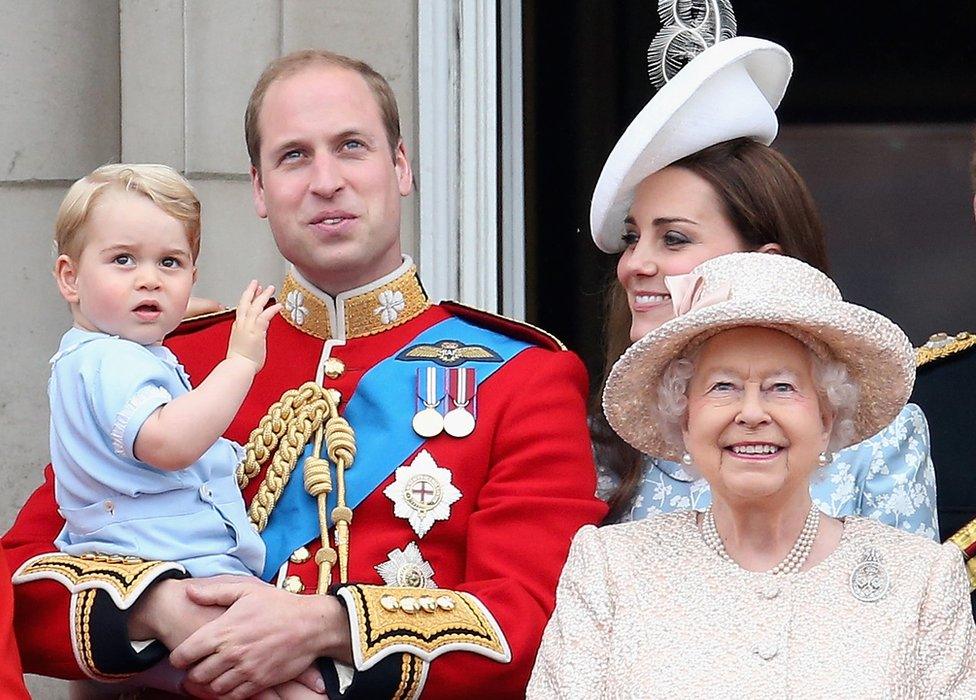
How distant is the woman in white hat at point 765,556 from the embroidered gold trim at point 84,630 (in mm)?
713

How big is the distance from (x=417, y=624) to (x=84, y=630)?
51 centimetres

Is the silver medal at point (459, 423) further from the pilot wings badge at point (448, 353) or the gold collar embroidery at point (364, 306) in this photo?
the gold collar embroidery at point (364, 306)

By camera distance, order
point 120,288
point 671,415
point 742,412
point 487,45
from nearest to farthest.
→ point 742,412
point 671,415
point 120,288
point 487,45

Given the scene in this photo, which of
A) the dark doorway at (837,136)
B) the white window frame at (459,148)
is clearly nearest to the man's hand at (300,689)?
the white window frame at (459,148)

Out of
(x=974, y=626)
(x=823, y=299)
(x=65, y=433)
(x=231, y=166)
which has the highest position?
(x=231, y=166)

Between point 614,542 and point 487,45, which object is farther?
point 487,45

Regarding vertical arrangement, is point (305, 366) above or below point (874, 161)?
below

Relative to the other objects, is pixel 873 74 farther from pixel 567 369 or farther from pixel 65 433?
pixel 65 433

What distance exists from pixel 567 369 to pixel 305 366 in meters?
0.47

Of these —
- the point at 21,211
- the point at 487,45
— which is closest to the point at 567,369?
the point at 487,45

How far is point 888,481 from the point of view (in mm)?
3383

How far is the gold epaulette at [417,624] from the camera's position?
3.09m

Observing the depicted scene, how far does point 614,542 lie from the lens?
9.66ft

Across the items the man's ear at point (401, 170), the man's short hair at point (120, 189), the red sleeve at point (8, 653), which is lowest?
the red sleeve at point (8, 653)
